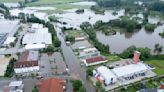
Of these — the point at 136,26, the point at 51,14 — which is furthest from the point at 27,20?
the point at 136,26

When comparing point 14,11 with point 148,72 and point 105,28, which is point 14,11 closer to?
point 105,28

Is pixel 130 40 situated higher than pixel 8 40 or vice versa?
pixel 8 40

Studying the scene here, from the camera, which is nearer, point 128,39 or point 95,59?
point 95,59

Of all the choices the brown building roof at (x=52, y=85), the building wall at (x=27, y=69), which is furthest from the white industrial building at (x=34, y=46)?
the brown building roof at (x=52, y=85)

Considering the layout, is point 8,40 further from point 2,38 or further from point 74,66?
point 74,66

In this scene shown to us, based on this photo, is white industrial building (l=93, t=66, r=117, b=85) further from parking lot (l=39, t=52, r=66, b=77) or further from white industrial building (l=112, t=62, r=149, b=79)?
parking lot (l=39, t=52, r=66, b=77)

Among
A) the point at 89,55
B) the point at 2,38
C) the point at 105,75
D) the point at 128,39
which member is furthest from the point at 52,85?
the point at 128,39
